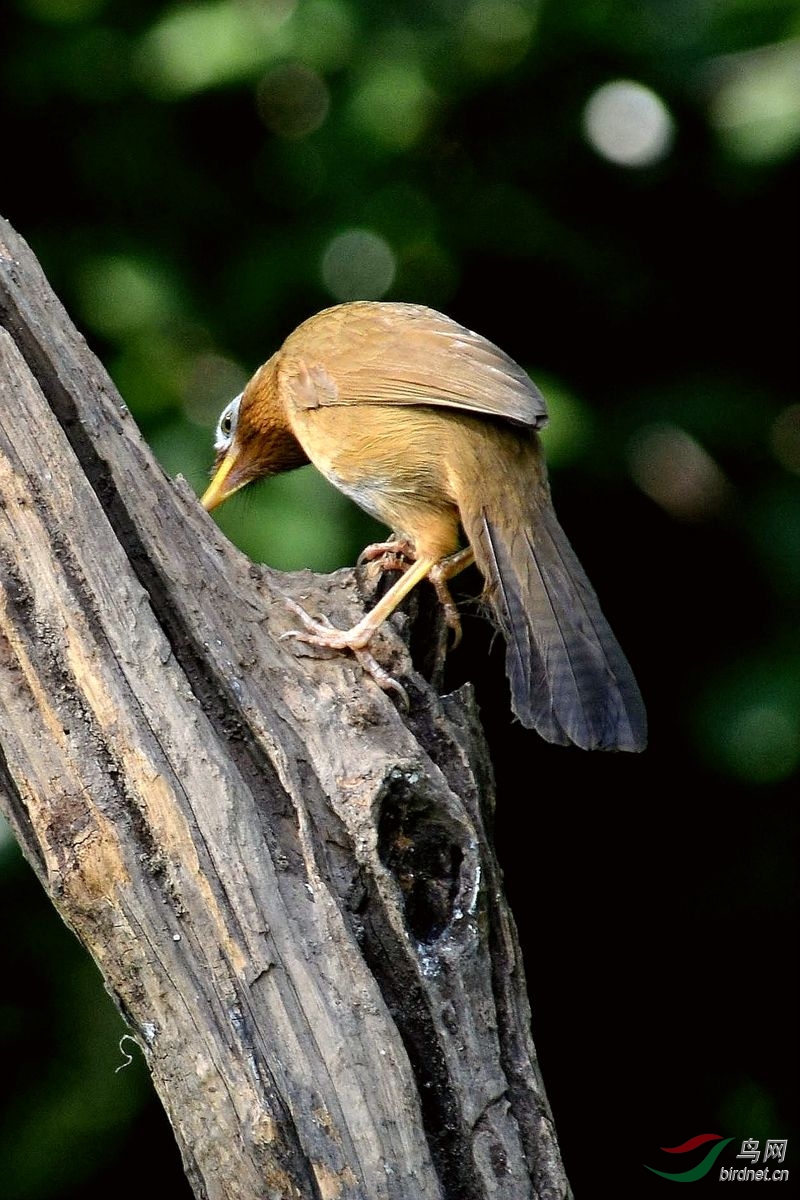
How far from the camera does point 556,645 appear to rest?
3.27 m

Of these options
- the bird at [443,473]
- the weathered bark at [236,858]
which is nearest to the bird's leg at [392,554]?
the bird at [443,473]

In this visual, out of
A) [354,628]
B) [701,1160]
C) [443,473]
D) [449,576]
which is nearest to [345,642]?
[354,628]

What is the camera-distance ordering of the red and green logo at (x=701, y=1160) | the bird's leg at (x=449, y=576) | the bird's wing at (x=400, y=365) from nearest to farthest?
the bird's leg at (x=449, y=576)
the bird's wing at (x=400, y=365)
the red and green logo at (x=701, y=1160)

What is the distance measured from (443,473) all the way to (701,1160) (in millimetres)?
2804

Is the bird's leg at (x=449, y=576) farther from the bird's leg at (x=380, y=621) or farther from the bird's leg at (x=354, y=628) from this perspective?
the bird's leg at (x=354, y=628)

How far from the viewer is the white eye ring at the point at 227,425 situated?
14.7 feet

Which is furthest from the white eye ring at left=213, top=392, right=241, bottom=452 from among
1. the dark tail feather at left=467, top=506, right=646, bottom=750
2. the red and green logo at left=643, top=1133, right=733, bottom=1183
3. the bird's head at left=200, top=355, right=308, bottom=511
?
the red and green logo at left=643, top=1133, right=733, bottom=1183

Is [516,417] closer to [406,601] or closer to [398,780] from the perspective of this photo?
[406,601]

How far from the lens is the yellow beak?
4547 millimetres

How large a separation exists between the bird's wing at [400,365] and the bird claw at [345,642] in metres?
0.83

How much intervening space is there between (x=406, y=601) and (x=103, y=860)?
4.00 feet

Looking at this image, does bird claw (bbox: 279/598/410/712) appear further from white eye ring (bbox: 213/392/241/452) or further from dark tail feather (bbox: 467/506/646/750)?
white eye ring (bbox: 213/392/241/452)

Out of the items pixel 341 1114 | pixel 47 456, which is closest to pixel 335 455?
pixel 47 456

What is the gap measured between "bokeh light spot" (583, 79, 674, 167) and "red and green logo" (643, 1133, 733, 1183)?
3.49m
